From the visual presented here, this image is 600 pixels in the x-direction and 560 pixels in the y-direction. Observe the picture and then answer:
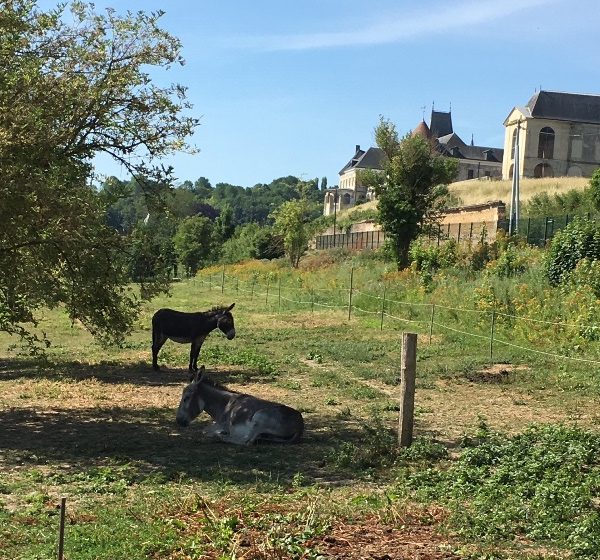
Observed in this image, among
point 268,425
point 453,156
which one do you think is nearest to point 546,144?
point 453,156

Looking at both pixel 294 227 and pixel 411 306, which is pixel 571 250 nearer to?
pixel 411 306

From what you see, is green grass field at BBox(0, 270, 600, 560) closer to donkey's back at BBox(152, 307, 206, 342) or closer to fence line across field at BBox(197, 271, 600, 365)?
fence line across field at BBox(197, 271, 600, 365)

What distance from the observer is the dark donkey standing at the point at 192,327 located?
61.4 ft

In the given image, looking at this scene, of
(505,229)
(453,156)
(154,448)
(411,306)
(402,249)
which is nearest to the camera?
(154,448)

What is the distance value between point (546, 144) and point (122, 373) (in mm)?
71612

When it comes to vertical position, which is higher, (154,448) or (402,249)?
(402,249)

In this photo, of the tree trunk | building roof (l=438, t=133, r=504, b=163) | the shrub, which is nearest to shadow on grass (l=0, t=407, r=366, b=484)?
the shrub

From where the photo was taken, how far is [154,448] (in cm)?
1072

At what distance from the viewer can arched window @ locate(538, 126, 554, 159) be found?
81938 mm

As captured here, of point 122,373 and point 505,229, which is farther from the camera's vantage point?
point 505,229

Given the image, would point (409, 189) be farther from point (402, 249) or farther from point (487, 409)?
point (487, 409)

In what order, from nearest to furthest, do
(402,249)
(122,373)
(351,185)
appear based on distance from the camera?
(122,373)
(402,249)
(351,185)

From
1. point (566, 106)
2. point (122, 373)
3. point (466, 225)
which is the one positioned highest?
point (566, 106)

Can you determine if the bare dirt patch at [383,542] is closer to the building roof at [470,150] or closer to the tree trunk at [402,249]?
the tree trunk at [402,249]
